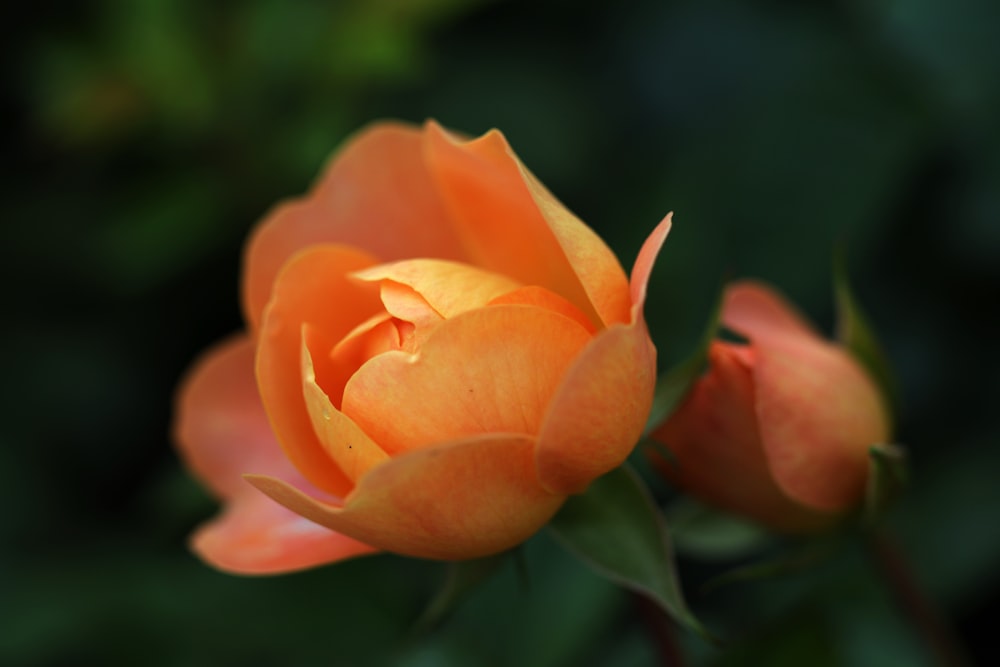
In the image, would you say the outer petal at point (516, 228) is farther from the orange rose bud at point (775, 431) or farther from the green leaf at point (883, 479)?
the green leaf at point (883, 479)

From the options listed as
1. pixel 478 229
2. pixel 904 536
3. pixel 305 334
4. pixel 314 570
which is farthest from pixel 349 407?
pixel 904 536

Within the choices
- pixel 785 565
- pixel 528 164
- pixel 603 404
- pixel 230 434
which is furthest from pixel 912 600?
pixel 528 164

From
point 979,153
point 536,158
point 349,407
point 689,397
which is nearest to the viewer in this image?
point 349,407

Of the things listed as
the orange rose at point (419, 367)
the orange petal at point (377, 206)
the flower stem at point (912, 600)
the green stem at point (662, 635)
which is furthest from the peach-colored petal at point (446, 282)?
the flower stem at point (912, 600)

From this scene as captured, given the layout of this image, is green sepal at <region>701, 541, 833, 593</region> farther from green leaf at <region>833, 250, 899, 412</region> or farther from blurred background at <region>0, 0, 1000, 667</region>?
blurred background at <region>0, 0, 1000, 667</region>

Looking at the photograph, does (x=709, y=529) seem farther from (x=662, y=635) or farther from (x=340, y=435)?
(x=340, y=435)

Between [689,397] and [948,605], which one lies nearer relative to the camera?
[689,397]

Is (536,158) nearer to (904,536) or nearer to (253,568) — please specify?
(904,536)
